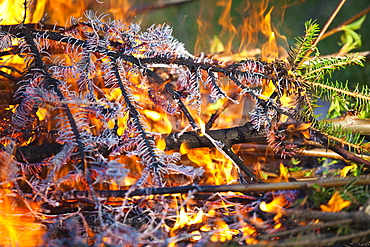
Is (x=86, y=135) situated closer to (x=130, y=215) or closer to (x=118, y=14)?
(x=130, y=215)

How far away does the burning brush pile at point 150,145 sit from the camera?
70 centimetres

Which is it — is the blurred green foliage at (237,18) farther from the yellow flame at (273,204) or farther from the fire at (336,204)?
the fire at (336,204)

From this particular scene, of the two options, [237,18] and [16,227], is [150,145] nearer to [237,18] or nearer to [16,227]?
[16,227]

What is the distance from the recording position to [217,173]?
1211mm

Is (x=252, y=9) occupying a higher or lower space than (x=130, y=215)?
higher

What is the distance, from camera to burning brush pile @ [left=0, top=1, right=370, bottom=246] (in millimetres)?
699

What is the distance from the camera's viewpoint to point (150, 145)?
80 cm

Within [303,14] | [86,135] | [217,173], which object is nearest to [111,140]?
[86,135]

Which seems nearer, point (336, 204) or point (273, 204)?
point (336, 204)

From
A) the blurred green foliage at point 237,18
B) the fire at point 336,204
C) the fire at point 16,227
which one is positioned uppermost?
Answer: the blurred green foliage at point 237,18

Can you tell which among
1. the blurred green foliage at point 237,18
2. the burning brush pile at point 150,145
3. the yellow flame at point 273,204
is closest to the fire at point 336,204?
the burning brush pile at point 150,145

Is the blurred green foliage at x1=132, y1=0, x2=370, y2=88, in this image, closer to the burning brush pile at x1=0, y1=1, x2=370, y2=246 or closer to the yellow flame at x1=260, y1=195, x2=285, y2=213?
the burning brush pile at x1=0, y1=1, x2=370, y2=246

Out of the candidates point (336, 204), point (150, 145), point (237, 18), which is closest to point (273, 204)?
point (336, 204)

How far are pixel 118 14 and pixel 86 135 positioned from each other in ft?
4.15
